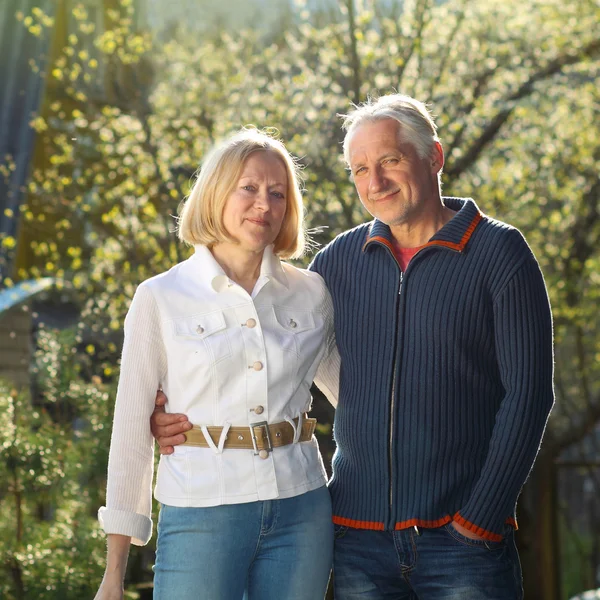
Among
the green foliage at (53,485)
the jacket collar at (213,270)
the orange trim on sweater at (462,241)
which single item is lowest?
the green foliage at (53,485)

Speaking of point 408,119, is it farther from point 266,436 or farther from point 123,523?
point 123,523

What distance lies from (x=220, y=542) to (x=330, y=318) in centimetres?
73

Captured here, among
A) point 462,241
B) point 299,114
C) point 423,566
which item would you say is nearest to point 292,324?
point 462,241

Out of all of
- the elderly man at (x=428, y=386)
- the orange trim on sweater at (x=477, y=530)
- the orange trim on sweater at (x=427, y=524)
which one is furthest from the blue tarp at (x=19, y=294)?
the orange trim on sweater at (x=477, y=530)

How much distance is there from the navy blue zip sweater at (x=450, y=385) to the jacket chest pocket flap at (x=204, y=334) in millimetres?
420

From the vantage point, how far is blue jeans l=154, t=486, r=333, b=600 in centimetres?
229

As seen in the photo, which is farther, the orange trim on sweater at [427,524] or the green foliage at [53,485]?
the green foliage at [53,485]

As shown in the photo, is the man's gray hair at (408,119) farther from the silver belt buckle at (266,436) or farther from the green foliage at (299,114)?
the green foliage at (299,114)

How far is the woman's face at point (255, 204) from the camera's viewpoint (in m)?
2.49

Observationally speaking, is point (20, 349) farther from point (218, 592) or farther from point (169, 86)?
point (218, 592)

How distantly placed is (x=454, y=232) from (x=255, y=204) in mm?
525

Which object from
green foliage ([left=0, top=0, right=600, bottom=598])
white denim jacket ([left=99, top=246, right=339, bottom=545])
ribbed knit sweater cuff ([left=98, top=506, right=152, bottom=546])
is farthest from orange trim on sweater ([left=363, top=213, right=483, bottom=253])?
green foliage ([left=0, top=0, right=600, bottom=598])

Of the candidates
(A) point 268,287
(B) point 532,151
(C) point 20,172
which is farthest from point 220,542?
(C) point 20,172

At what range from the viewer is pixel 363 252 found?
2.74 metres
